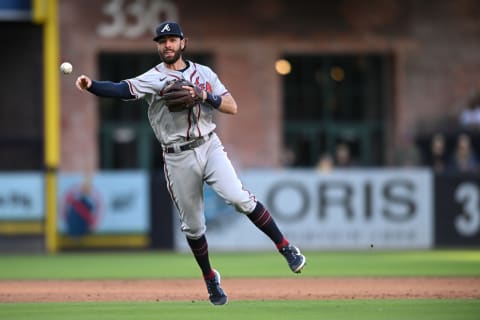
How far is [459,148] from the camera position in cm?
2180

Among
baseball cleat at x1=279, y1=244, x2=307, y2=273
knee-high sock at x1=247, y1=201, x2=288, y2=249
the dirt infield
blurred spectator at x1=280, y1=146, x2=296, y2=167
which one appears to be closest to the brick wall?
blurred spectator at x1=280, y1=146, x2=296, y2=167

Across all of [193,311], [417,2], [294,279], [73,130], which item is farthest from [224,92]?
[417,2]

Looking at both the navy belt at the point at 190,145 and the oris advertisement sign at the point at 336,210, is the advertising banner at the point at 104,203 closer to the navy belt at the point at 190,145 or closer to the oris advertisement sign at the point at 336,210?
the oris advertisement sign at the point at 336,210

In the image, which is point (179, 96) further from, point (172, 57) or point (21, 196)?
point (21, 196)

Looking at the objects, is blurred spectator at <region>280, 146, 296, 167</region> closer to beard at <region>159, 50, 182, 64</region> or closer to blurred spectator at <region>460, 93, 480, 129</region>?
blurred spectator at <region>460, 93, 480, 129</region>

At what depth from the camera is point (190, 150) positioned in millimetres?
9812

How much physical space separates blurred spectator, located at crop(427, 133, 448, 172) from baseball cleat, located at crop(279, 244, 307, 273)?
38.1 ft

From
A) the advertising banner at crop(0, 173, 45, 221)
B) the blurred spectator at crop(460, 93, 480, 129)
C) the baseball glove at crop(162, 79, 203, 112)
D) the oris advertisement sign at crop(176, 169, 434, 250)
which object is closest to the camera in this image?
the baseball glove at crop(162, 79, 203, 112)

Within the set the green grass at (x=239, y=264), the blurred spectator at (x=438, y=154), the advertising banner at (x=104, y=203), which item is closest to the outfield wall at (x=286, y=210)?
the advertising banner at (x=104, y=203)

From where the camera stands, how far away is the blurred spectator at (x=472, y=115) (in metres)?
25.0

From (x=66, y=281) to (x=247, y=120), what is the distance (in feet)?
38.8

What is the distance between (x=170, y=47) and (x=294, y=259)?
2.11 meters

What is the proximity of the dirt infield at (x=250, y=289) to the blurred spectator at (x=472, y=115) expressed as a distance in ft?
39.9

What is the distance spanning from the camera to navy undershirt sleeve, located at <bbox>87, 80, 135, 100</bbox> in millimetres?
9516
